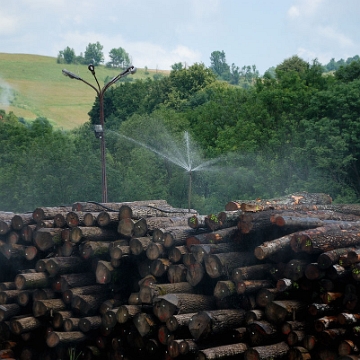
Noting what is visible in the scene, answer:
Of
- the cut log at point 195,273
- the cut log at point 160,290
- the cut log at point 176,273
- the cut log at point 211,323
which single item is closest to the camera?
the cut log at point 211,323

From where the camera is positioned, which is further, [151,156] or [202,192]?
[151,156]

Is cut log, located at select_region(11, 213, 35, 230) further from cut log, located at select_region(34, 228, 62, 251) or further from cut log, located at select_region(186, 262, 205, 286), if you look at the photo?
cut log, located at select_region(186, 262, 205, 286)

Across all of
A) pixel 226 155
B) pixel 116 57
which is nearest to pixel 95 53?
pixel 116 57

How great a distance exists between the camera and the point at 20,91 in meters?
124

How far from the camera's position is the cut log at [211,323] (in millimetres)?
10219

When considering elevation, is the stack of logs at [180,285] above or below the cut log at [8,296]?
above

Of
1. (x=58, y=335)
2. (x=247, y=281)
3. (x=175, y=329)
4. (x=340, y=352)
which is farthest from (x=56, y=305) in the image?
(x=340, y=352)

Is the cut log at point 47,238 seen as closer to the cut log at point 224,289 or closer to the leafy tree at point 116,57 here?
the cut log at point 224,289

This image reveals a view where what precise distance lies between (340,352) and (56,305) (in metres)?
5.20

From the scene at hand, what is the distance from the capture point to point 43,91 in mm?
125750

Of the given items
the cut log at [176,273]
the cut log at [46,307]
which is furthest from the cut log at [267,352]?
the cut log at [46,307]

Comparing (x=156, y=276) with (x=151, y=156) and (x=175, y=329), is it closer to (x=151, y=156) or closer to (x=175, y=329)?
(x=175, y=329)

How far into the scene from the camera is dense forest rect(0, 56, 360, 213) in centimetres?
3347

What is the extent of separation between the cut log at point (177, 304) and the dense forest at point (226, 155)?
21408 mm
